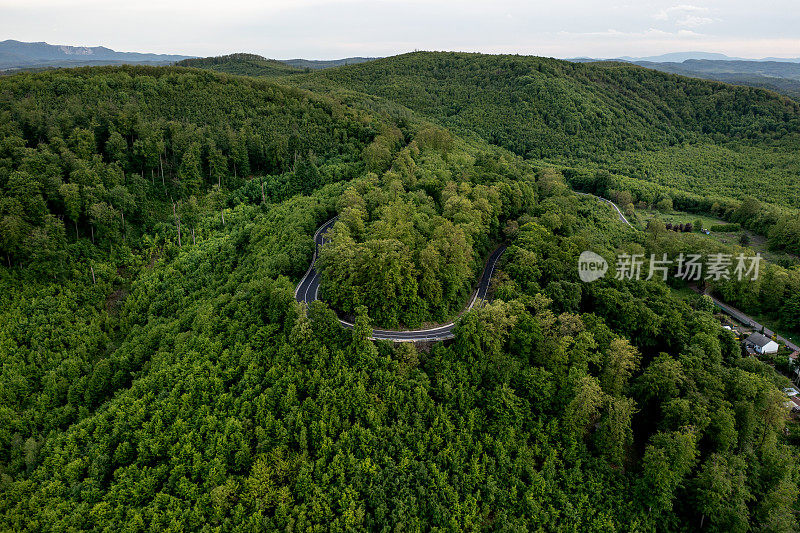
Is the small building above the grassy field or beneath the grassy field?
beneath

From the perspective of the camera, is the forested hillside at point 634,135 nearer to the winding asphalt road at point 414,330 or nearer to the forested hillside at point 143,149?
the forested hillside at point 143,149

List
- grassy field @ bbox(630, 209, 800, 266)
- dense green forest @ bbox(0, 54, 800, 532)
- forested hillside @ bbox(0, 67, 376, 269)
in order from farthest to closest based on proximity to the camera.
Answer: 1. grassy field @ bbox(630, 209, 800, 266)
2. forested hillside @ bbox(0, 67, 376, 269)
3. dense green forest @ bbox(0, 54, 800, 532)

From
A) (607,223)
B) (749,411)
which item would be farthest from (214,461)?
(607,223)

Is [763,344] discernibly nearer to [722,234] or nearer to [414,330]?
[722,234]

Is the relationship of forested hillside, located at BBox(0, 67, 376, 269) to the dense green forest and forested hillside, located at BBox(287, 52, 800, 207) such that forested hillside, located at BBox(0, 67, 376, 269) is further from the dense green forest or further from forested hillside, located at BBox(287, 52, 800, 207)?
forested hillside, located at BBox(287, 52, 800, 207)

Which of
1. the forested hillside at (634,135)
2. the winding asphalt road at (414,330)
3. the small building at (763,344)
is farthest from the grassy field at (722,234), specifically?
the winding asphalt road at (414,330)

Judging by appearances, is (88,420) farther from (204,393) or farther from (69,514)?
(204,393)

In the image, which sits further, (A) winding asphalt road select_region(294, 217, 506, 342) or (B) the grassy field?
(B) the grassy field

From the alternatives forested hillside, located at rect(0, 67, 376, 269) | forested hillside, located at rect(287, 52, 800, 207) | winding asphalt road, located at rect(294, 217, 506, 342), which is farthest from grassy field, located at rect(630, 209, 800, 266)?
Answer: forested hillside, located at rect(0, 67, 376, 269)
